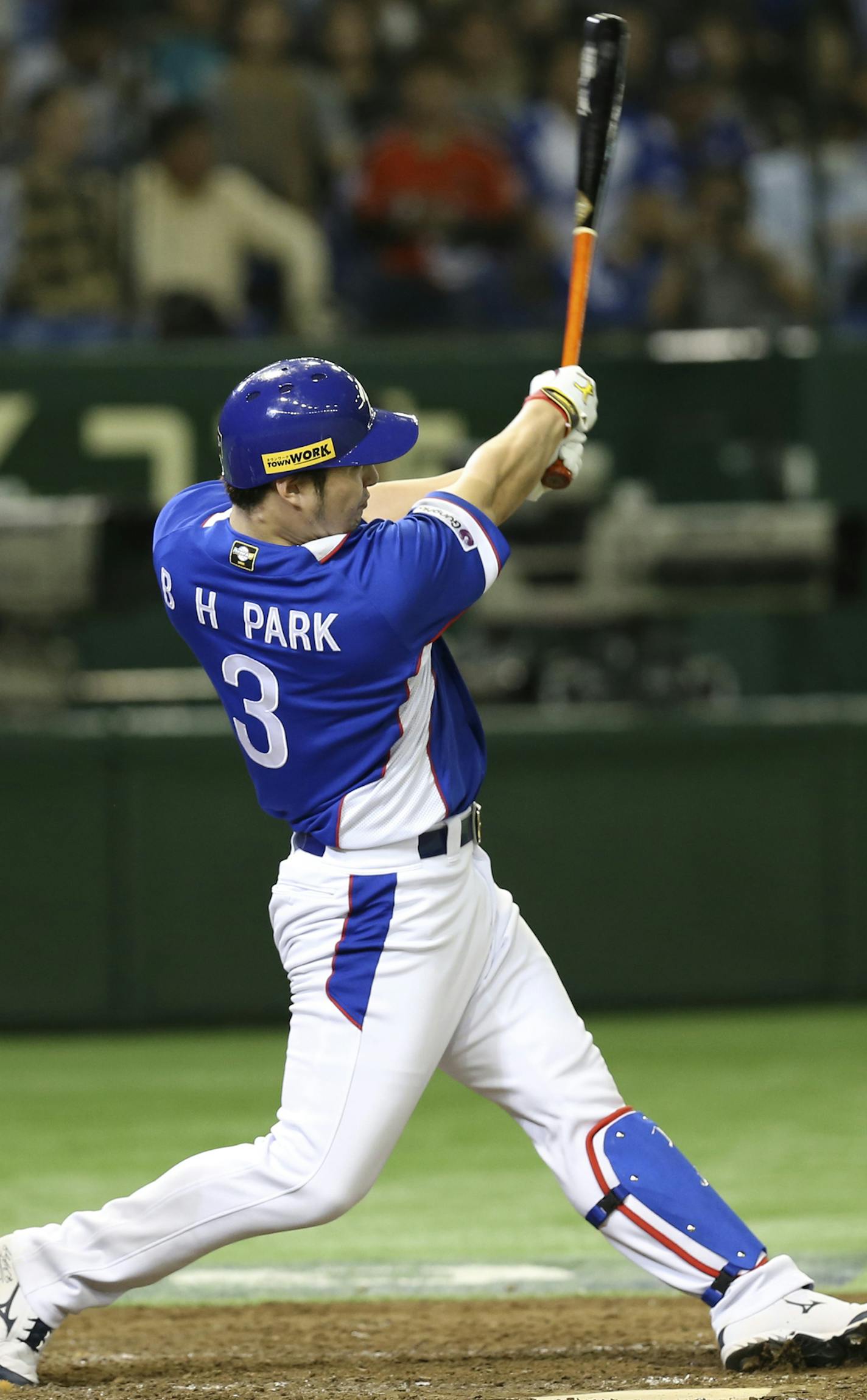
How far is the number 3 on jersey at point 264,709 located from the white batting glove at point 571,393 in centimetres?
70

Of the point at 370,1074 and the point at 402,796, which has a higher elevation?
the point at 402,796

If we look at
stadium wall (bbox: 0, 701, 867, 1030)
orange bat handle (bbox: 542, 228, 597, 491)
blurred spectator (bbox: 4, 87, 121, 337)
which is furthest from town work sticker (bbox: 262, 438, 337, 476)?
blurred spectator (bbox: 4, 87, 121, 337)

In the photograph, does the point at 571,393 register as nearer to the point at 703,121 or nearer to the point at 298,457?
the point at 298,457

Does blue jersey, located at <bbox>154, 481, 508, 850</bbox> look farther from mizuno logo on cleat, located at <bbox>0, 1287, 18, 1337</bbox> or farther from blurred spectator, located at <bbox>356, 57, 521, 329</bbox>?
blurred spectator, located at <bbox>356, 57, 521, 329</bbox>

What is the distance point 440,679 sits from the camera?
3.35m

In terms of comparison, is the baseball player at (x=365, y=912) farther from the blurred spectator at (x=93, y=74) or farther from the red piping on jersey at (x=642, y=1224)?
the blurred spectator at (x=93, y=74)

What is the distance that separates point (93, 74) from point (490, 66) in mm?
1785

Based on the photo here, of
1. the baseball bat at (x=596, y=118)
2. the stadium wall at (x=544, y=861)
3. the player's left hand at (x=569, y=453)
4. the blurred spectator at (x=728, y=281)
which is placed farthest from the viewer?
the blurred spectator at (x=728, y=281)

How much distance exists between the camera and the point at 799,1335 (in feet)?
10.4

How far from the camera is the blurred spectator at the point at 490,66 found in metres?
8.64

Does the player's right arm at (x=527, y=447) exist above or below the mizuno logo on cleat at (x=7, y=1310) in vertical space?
above

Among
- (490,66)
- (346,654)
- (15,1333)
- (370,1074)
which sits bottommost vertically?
(15,1333)

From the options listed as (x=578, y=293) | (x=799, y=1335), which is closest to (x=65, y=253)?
(x=578, y=293)

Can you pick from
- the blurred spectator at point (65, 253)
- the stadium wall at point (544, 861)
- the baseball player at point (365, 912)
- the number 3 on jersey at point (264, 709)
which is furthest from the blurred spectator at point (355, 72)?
the number 3 on jersey at point (264, 709)
